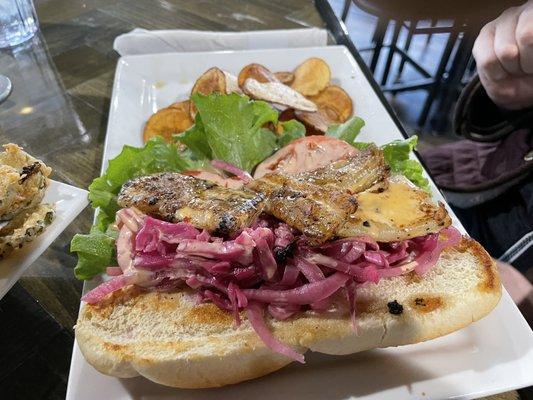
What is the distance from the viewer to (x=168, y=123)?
2.20 metres

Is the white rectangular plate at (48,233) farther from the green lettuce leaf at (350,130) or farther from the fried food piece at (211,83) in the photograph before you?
the green lettuce leaf at (350,130)

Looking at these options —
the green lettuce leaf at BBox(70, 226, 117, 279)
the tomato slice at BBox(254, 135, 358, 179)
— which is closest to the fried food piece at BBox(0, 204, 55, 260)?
the green lettuce leaf at BBox(70, 226, 117, 279)

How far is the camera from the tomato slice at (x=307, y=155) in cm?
171

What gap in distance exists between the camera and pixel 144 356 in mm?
1210

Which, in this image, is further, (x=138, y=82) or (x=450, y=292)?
(x=138, y=82)

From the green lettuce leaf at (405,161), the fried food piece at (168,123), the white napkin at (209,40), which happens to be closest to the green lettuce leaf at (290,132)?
the green lettuce leaf at (405,161)

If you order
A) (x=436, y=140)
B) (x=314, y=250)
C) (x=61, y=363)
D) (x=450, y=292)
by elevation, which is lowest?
(x=436, y=140)

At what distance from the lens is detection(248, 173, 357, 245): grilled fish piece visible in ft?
4.05

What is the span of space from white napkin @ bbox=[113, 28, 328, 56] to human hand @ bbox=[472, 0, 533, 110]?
4.35 ft

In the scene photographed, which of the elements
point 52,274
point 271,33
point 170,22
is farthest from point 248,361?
point 170,22

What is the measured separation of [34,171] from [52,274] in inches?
16.2

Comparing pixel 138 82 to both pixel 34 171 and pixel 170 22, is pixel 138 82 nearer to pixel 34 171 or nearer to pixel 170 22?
pixel 170 22

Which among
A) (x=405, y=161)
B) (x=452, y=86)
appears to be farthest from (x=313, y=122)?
(x=452, y=86)

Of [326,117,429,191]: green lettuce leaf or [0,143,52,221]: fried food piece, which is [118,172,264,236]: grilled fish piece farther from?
[326,117,429,191]: green lettuce leaf
